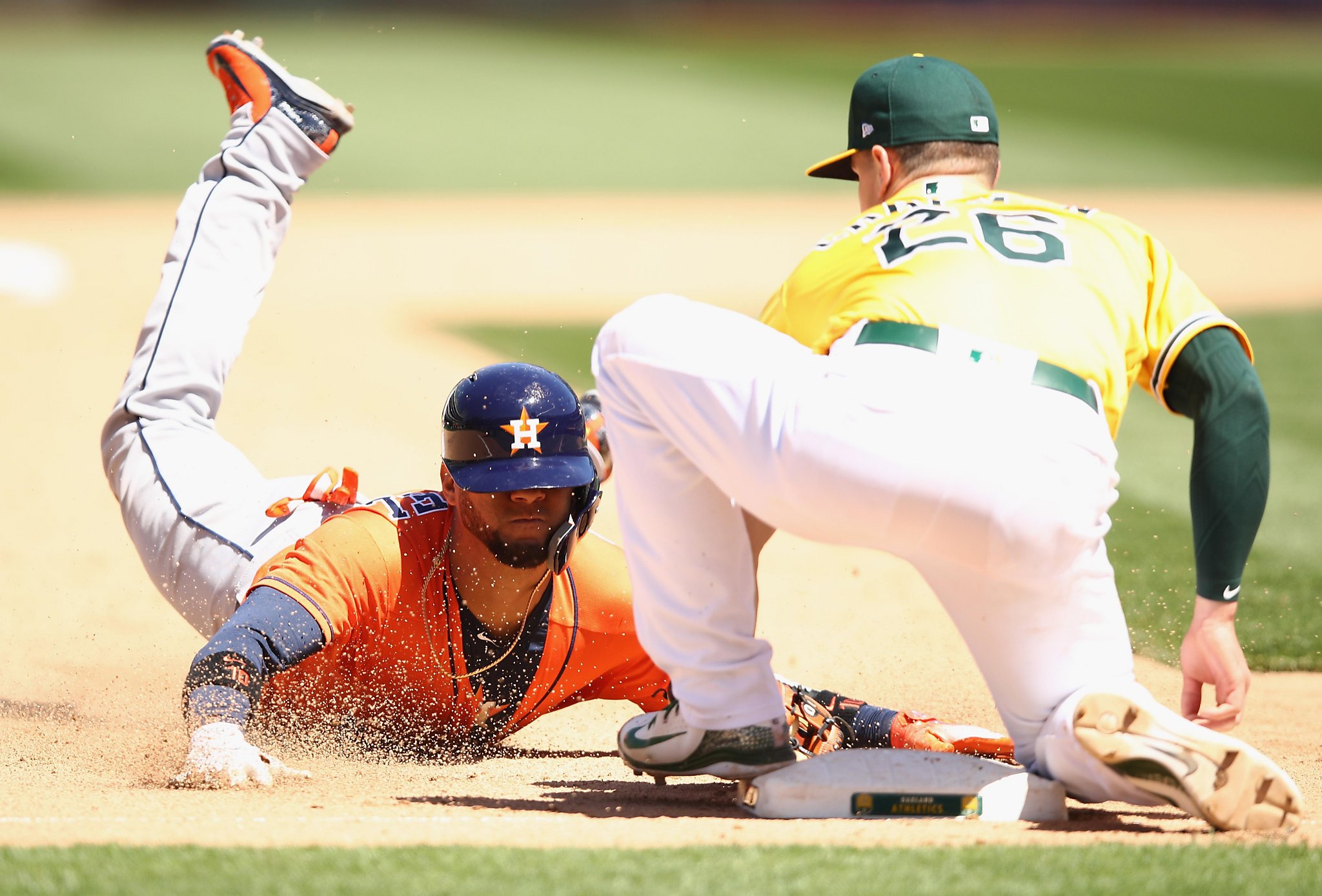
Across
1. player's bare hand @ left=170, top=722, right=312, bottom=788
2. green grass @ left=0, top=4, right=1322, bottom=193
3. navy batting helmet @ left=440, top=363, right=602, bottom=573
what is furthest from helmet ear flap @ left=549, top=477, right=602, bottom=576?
green grass @ left=0, top=4, right=1322, bottom=193

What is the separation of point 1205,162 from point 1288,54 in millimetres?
14431

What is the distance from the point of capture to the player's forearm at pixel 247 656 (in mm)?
2945

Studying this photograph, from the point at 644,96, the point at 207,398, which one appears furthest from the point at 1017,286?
the point at 644,96

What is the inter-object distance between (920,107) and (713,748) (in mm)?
1291

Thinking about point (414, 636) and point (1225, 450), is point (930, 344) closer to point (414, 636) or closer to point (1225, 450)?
point (1225, 450)

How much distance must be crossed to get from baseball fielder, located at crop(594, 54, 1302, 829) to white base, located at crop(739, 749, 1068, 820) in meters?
0.06

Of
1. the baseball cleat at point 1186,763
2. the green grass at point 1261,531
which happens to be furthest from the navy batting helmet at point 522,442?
the green grass at point 1261,531

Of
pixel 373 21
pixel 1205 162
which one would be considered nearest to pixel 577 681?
pixel 1205 162

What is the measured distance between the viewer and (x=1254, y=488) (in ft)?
9.25

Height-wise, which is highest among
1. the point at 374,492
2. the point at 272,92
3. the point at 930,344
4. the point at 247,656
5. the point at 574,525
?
the point at 272,92

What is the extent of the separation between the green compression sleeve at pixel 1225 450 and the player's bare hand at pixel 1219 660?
34 mm

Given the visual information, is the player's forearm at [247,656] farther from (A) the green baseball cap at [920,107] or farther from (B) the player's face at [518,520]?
(A) the green baseball cap at [920,107]

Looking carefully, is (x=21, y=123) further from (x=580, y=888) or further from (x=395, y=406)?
(x=580, y=888)

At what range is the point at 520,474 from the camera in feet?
10.6
